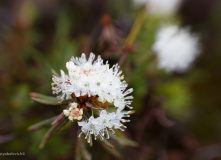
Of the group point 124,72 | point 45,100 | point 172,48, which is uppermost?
point 172,48

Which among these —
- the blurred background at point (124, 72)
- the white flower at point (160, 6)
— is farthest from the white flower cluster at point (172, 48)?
the white flower at point (160, 6)

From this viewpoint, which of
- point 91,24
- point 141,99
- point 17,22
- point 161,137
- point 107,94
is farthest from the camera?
point 91,24

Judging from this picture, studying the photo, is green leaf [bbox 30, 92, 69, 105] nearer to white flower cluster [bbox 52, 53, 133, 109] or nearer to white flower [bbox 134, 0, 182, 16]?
white flower cluster [bbox 52, 53, 133, 109]

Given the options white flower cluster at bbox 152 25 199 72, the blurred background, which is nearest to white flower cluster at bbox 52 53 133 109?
the blurred background

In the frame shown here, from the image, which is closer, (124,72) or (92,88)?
(92,88)

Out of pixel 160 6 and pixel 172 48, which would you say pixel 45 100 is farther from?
pixel 160 6

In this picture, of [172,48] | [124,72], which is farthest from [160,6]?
[124,72]

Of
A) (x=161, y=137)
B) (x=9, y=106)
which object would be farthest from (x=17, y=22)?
(x=161, y=137)

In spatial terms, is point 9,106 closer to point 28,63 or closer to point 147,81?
point 28,63
